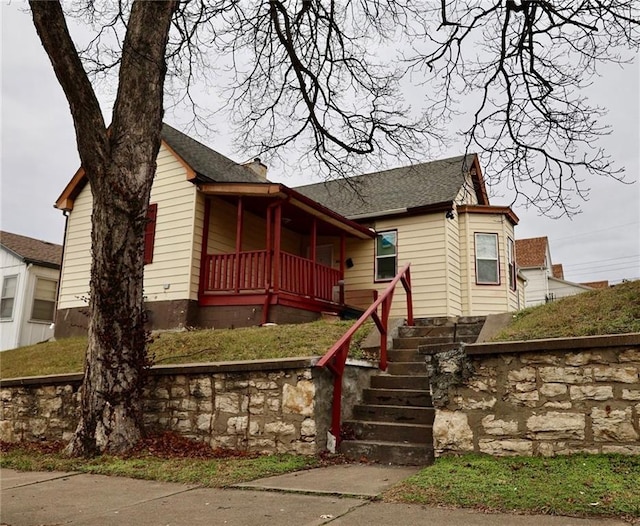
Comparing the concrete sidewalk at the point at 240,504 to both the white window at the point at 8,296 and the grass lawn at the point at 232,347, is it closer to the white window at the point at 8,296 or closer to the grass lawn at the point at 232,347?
the grass lawn at the point at 232,347

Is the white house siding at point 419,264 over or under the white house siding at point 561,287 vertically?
under

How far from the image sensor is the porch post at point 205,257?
1206 centimetres

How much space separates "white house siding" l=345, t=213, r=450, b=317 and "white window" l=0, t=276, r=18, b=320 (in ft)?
39.6

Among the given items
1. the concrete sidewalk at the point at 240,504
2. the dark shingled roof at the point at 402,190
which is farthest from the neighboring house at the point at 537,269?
the concrete sidewalk at the point at 240,504

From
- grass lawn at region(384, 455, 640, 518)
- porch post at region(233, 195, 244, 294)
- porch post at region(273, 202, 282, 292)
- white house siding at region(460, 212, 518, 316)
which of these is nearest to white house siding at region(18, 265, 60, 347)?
porch post at region(233, 195, 244, 294)

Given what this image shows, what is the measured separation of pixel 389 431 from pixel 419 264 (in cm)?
897

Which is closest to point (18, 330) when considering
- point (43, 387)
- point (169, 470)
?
point (43, 387)

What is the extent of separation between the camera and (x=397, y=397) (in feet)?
19.8

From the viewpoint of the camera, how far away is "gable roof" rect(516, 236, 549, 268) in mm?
31328

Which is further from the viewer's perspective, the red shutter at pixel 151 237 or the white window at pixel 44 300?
the white window at pixel 44 300

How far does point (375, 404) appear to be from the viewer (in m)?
6.16

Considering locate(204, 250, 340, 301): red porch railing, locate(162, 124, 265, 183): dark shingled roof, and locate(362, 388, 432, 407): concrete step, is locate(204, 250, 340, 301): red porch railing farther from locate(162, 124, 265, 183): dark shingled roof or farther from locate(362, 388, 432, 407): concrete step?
locate(362, 388, 432, 407): concrete step

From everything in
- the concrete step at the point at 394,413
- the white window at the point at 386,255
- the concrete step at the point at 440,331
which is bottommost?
the concrete step at the point at 394,413

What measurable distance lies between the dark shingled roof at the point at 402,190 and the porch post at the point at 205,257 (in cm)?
337
